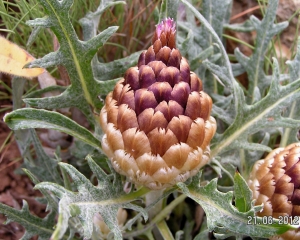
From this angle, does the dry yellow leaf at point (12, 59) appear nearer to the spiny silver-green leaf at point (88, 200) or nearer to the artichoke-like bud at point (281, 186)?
the spiny silver-green leaf at point (88, 200)

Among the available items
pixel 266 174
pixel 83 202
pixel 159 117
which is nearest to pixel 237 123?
pixel 266 174

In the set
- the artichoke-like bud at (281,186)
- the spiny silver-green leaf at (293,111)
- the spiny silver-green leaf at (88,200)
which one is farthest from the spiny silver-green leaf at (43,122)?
the spiny silver-green leaf at (293,111)

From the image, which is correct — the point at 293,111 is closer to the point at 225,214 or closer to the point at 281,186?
the point at 281,186

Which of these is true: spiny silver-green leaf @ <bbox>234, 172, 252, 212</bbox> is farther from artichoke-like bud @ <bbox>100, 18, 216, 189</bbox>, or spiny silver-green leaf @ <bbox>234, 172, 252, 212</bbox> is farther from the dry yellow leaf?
the dry yellow leaf

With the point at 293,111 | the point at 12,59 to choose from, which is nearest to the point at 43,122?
the point at 12,59

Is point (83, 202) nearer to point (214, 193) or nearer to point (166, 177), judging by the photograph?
point (166, 177)

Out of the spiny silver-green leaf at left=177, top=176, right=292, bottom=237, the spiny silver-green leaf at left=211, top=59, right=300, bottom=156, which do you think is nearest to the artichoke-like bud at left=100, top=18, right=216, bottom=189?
the spiny silver-green leaf at left=177, top=176, right=292, bottom=237
